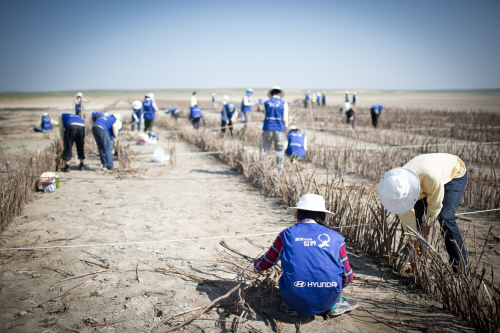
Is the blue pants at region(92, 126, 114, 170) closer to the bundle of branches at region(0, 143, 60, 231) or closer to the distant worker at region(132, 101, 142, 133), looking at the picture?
the bundle of branches at region(0, 143, 60, 231)

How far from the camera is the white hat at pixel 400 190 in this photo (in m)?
2.54

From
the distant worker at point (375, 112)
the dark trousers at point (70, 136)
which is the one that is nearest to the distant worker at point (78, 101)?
the dark trousers at point (70, 136)

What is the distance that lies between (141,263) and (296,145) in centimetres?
463

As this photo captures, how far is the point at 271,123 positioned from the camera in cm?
659

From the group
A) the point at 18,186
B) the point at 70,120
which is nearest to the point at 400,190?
the point at 18,186

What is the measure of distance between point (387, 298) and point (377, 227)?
0.79 m

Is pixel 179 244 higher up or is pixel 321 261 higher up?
pixel 321 261

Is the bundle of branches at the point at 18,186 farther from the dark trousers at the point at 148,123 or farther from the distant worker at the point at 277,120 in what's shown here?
the dark trousers at the point at 148,123

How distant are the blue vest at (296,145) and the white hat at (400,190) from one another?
4.50 meters

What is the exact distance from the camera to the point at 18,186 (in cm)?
457

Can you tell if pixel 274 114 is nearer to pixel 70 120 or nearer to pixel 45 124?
pixel 70 120

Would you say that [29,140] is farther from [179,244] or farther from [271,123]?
[179,244]

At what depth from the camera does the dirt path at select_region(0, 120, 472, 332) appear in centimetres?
245

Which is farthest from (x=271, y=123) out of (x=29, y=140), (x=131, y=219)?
(x=29, y=140)
